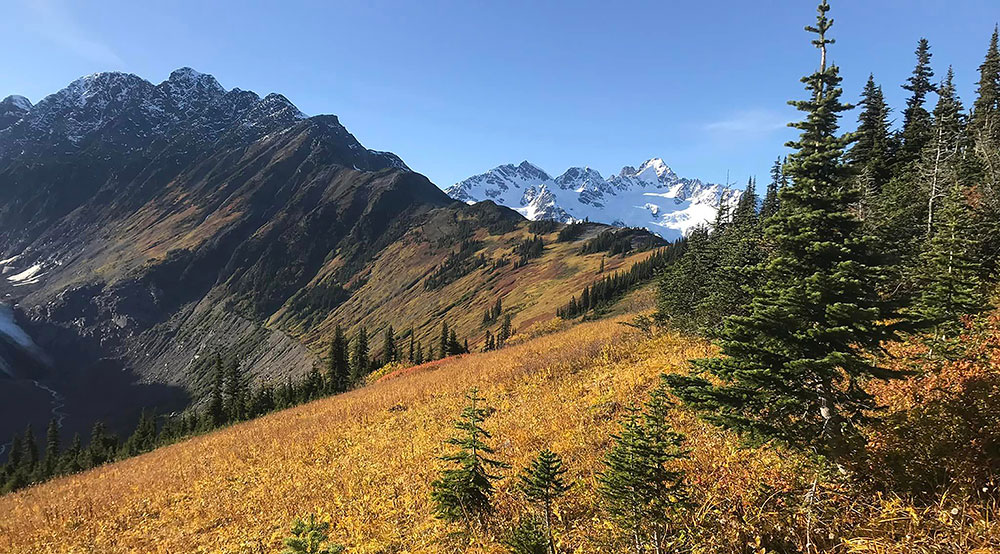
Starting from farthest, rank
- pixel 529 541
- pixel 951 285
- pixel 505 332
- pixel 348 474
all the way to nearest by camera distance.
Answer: pixel 505 332, pixel 951 285, pixel 348 474, pixel 529 541

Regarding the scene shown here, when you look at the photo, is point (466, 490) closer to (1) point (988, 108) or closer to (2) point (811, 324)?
(2) point (811, 324)

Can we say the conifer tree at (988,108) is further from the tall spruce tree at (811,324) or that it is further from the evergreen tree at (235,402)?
the evergreen tree at (235,402)

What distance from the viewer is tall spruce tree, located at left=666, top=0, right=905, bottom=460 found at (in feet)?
21.7

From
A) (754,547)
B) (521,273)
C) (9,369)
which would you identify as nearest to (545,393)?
(754,547)

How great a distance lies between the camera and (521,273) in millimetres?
178625

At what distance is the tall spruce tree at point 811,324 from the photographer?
21.7ft

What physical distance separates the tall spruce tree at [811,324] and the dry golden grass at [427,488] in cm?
84

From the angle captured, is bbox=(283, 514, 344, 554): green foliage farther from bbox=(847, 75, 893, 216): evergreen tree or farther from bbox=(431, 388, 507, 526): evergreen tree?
bbox=(847, 75, 893, 216): evergreen tree

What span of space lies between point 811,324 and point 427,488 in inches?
307

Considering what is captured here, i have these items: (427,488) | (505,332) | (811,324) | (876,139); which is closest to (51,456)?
(505,332)

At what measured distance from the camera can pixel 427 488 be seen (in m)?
9.46

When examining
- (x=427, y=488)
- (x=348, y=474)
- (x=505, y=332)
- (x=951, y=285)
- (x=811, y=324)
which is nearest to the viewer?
(x=811, y=324)

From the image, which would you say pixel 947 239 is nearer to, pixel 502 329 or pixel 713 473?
pixel 713 473

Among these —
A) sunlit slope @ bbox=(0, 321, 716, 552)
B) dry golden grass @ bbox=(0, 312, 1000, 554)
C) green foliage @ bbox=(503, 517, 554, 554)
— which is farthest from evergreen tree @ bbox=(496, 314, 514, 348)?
green foliage @ bbox=(503, 517, 554, 554)
